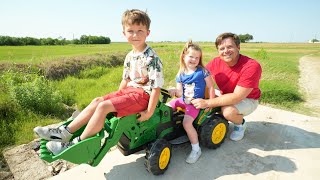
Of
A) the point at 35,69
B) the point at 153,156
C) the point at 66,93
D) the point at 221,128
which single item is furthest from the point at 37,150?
the point at 35,69

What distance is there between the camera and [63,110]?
6.42 metres

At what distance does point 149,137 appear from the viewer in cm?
363

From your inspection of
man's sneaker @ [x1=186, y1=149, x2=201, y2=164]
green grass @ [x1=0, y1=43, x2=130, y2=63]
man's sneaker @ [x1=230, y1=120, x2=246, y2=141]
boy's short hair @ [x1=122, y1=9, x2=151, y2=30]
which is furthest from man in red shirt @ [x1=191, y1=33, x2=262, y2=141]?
green grass @ [x1=0, y1=43, x2=130, y2=63]

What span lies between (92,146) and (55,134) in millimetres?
454

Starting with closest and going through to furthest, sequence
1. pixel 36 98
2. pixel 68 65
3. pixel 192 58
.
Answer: pixel 192 58, pixel 36 98, pixel 68 65

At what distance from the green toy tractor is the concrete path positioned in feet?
0.76

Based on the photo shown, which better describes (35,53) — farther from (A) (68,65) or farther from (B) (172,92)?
(B) (172,92)

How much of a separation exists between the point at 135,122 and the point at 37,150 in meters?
2.14

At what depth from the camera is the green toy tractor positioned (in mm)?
2953

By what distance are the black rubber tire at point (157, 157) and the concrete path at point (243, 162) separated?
138 millimetres

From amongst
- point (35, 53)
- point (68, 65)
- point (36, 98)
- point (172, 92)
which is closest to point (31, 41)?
point (35, 53)

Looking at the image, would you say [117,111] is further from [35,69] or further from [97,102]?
[35,69]

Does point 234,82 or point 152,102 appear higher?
point 234,82

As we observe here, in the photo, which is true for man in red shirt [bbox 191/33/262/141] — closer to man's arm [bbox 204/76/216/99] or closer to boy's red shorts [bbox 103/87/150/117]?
man's arm [bbox 204/76/216/99]
